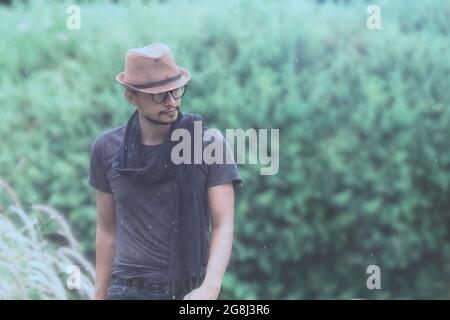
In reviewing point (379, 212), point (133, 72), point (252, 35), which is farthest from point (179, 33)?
point (379, 212)

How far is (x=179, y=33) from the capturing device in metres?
4.03

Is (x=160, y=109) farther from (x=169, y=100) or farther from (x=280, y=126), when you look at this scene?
(x=280, y=126)

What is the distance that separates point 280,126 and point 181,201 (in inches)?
33.5

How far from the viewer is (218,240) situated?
3262 millimetres

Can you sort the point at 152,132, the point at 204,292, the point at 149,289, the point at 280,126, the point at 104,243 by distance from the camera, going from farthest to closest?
1. the point at 280,126
2. the point at 104,243
3. the point at 152,132
4. the point at 149,289
5. the point at 204,292

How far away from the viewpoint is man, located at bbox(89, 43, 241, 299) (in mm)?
3311

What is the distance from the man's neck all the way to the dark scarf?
0.15 feet

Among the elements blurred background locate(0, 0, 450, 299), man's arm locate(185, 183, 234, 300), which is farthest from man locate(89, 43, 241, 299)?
blurred background locate(0, 0, 450, 299)

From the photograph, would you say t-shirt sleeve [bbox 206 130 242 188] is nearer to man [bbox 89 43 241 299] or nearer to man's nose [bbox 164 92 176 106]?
man [bbox 89 43 241 299]

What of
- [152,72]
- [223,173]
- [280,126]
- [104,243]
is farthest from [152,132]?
[280,126]

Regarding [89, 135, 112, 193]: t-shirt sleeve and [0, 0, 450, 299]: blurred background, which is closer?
[89, 135, 112, 193]: t-shirt sleeve

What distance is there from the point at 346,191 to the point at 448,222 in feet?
1.60
